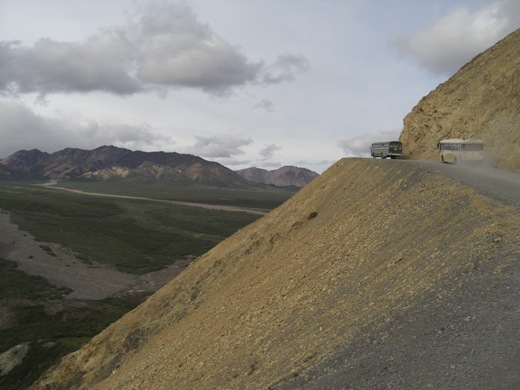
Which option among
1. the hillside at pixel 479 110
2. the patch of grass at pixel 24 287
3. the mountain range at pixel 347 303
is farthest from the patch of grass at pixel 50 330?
the hillside at pixel 479 110

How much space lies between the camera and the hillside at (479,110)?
38.9 meters

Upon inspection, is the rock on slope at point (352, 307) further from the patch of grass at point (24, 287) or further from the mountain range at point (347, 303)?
the patch of grass at point (24, 287)

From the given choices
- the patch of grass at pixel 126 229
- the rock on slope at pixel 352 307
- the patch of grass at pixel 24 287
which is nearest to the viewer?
the rock on slope at pixel 352 307

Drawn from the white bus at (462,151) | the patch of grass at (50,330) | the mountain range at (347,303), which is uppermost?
the white bus at (462,151)

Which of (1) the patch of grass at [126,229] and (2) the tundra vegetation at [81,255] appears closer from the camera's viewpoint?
(2) the tundra vegetation at [81,255]

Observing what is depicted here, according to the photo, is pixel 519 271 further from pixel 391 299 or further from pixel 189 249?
pixel 189 249

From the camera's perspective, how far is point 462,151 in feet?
121

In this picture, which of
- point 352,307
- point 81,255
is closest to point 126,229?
point 81,255

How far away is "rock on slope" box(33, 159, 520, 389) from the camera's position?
9.37 metres

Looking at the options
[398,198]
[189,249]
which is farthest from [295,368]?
[189,249]

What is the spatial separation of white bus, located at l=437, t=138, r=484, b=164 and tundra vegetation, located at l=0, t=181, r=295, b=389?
136ft

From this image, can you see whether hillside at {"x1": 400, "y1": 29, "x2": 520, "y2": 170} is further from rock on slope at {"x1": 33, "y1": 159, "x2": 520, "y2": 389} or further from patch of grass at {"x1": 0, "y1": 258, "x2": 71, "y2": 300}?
patch of grass at {"x1": 0, "y1": 258, "x2": 71, "y2": 300}

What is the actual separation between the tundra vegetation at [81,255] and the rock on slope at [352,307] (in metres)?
15.0

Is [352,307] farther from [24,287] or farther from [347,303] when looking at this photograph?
[24,287]
